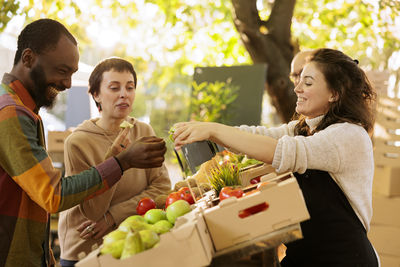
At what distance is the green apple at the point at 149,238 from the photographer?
1.37 metres

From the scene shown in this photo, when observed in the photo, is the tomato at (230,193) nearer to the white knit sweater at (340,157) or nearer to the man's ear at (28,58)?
the white knit sweater at (340,157)

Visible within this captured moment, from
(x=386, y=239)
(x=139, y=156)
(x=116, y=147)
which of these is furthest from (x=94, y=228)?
(x=386, y=239)

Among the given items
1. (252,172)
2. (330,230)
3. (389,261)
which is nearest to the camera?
(330,230)

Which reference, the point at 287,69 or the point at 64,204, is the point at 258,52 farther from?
the point at 64,204

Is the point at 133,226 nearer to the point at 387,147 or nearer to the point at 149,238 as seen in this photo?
the point at 149,238

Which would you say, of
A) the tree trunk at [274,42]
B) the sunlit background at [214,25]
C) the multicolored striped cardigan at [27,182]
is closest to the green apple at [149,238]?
the multicolored striped cardigan at [27,182]

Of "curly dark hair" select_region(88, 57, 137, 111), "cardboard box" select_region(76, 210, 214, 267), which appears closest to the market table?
"cardboard box" select_region(76, 210, 214, 267)

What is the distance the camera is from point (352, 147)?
5.87 ft

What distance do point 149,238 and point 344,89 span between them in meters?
1.25

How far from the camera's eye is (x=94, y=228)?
216cm

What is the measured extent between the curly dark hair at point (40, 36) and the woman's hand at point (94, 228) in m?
0.97

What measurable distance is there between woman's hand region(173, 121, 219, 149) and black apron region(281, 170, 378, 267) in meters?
0.54

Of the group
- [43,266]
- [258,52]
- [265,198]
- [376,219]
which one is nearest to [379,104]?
[376,219]

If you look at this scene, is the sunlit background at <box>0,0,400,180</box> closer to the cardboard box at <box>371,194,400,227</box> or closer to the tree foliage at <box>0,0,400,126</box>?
the tree foliage at <box>0,0,400,126</box>
